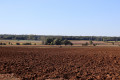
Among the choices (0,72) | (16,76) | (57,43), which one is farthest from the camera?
(57,43)

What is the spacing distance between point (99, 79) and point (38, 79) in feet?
13.6

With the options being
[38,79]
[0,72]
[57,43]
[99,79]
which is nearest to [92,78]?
[99,79]

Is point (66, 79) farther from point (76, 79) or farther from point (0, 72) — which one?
point (0, 72)

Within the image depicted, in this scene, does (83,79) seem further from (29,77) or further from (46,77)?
(29,77)

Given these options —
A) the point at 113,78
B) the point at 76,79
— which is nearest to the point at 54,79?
the point at 76,79

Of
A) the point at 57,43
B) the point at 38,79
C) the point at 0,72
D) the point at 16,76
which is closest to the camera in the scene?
the point at 38,79

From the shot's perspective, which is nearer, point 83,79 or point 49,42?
point 83,79

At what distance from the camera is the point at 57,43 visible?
3130 inches

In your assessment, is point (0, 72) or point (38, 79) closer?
point (38, 79)

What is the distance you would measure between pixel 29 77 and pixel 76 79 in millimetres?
3303

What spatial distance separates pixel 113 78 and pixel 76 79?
2.55 metres

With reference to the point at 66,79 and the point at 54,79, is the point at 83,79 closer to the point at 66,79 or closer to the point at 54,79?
the point at 66,79

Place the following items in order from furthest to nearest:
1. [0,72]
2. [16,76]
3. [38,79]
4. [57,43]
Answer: [57,43]
[0,72]
[16,76]
[38,79]

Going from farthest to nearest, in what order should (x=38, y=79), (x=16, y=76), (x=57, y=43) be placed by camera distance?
1. (x=57, y=43)
2. (x=16, y=76)
3. (x=38, y=79)
